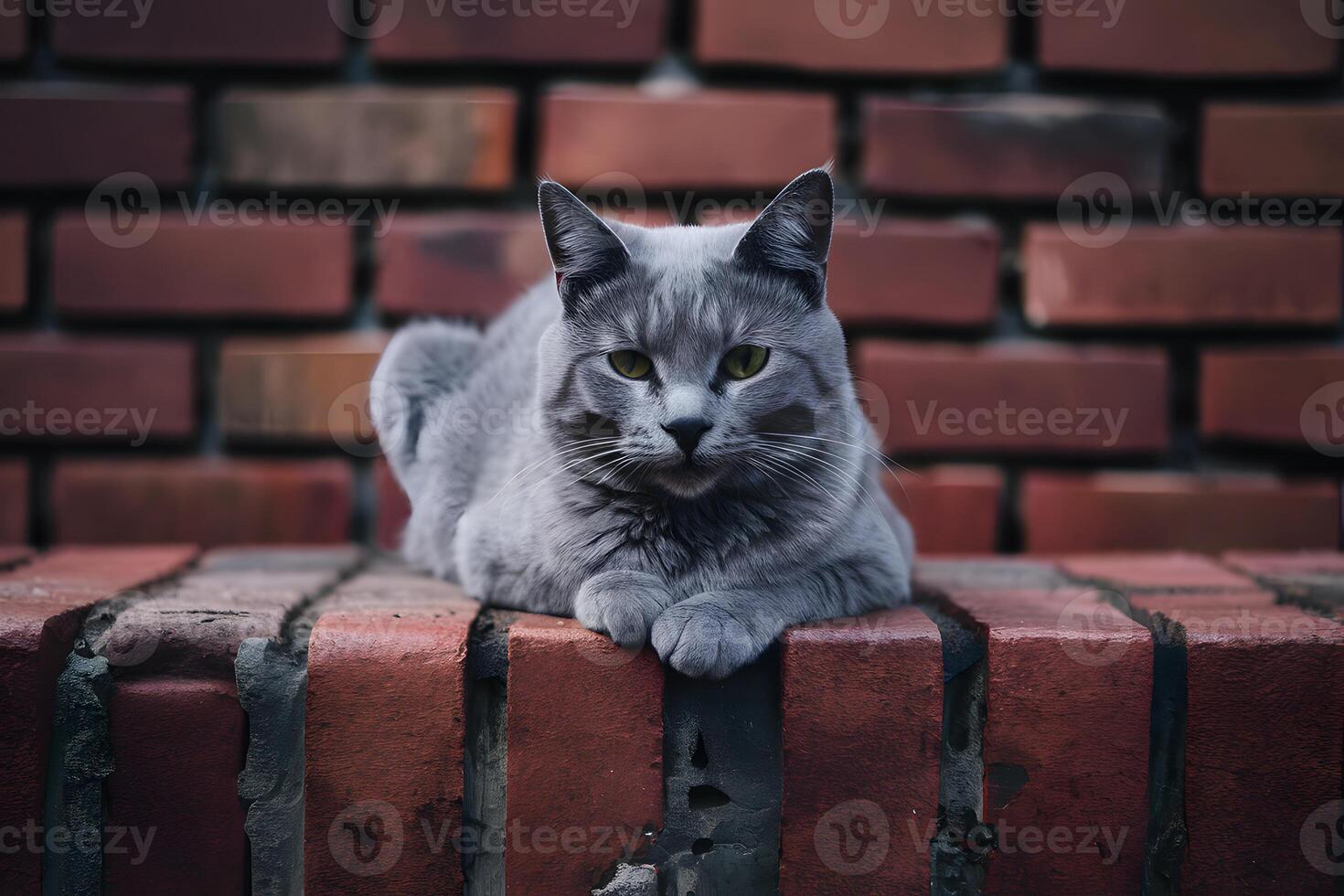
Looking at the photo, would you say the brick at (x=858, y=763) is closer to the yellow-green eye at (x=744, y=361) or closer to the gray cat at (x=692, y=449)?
the gray cat at (x=692, y=449)

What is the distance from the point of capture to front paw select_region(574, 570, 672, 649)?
0.98m

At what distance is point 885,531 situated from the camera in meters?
1.20

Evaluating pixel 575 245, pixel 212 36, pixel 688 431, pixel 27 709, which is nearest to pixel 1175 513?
pixel 688 431

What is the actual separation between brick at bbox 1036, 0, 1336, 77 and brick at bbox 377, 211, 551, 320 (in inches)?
36.7

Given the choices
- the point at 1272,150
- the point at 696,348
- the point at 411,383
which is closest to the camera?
the point at 696,348

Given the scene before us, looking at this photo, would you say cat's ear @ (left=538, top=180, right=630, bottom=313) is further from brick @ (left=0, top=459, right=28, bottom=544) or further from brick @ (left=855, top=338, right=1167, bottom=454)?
brick @ (left=0, top=459, right=28, bottom=544)

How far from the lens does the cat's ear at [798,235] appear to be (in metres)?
1.05

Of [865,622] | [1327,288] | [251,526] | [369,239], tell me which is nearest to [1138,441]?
[1327,288]

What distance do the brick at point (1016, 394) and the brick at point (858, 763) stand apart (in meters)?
0.66

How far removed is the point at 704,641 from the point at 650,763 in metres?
0.15

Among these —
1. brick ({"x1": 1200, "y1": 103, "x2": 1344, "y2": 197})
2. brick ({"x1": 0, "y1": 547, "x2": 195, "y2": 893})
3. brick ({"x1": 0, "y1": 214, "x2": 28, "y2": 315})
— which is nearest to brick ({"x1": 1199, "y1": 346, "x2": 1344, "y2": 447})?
brick ({"x1": 1200, "y1": 103, "x2": 1344, "y2": 197})

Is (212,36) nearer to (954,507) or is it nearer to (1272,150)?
(954,507)

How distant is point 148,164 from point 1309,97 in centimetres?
197

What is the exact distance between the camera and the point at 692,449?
1.01m
